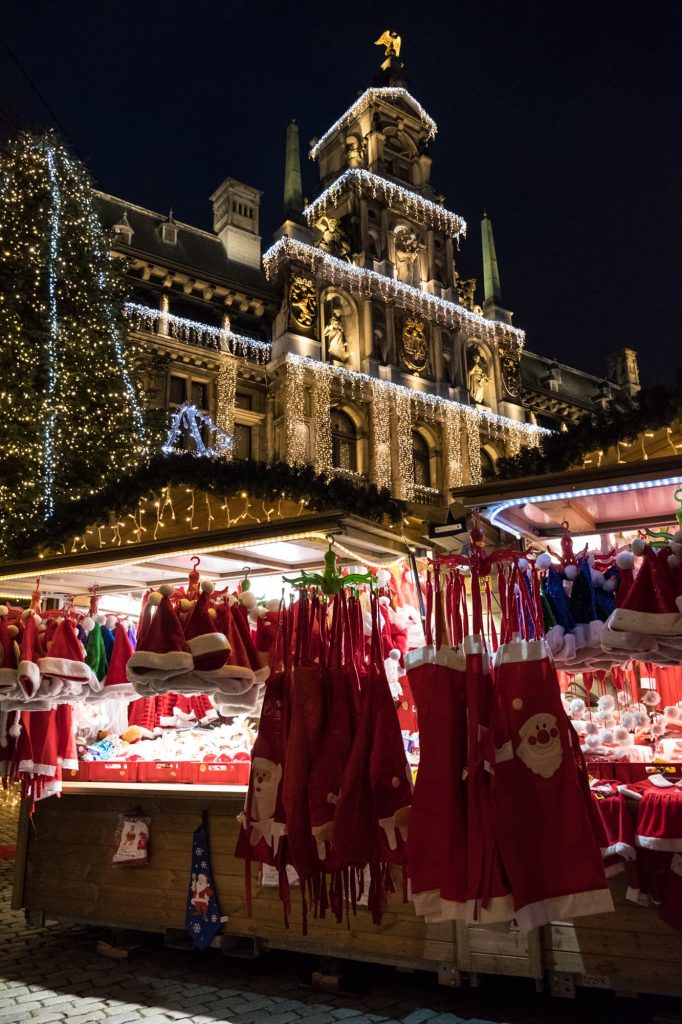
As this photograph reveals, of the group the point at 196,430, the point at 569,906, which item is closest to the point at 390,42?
the point at 196,430

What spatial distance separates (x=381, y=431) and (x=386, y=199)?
27.2ft

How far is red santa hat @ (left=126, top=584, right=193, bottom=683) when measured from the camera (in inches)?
163

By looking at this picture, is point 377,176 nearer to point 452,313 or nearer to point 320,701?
point 452,313

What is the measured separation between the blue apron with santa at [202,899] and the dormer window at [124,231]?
693 inches

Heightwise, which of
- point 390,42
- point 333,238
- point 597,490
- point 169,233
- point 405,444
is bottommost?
point 597,490

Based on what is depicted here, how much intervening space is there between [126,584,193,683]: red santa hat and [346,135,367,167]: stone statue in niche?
2319cm

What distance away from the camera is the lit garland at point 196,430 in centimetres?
1833

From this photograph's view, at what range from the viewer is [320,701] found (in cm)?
345

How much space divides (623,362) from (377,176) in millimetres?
15075

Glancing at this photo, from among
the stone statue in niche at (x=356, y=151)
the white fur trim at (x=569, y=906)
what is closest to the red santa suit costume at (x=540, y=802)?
the white fur trim at (x=569, y=906)

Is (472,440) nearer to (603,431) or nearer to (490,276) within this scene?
(490,276)

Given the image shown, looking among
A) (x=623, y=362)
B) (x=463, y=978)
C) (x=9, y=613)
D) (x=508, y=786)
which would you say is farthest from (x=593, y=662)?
(x=623, y=362)

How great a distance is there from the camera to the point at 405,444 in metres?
22.0

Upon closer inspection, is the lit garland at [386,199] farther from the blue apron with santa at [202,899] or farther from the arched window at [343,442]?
the blue apron with santa at [202,899]
